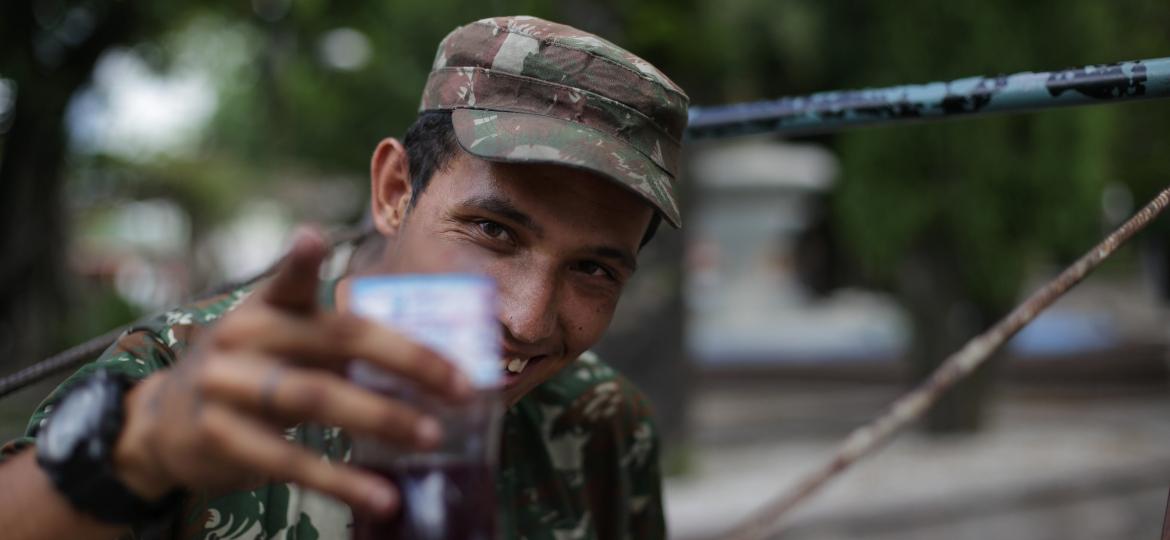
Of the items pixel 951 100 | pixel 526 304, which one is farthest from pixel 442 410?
pixel 951 100

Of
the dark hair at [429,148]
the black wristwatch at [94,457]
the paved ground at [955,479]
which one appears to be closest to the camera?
the black wristwatch at [94,457]

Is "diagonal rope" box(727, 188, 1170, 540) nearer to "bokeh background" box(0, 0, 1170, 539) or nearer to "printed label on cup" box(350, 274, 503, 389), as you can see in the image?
"printed label on cup" box(350, 274, 503, 389)

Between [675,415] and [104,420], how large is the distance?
19.9 feet

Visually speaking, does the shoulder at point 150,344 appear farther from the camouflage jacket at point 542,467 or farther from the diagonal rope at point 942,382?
the diagonal rope at point 942,382

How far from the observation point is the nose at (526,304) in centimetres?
118

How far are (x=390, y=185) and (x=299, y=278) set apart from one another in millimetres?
881

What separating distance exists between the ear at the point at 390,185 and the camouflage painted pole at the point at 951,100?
1.89 feet

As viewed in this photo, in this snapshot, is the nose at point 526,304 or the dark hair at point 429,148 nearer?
the nose at point 526,304

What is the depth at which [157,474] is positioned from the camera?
741 mm

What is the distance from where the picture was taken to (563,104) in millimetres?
1286

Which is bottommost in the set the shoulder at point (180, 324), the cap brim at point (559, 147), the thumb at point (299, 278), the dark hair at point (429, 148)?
the thumb at point (299, 278)

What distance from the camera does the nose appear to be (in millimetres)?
1183

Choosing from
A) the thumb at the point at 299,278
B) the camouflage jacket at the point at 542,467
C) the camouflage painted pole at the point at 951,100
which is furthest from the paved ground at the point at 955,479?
the thumb at the point at 299,278

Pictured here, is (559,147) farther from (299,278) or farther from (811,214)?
(811,214)
